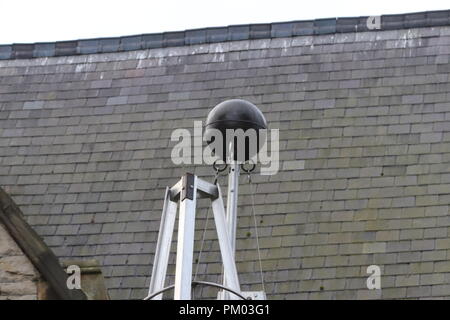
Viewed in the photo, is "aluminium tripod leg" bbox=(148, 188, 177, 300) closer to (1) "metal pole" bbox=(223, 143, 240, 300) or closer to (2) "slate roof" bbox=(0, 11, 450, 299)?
(1) "metal pole" bbox=(223, 143, 240, 300)

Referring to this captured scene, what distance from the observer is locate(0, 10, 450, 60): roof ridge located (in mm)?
16578

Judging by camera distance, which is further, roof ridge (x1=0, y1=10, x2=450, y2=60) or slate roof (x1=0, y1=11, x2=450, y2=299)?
roof ridge (x1=0, y1=10, x2=450, y2=60)

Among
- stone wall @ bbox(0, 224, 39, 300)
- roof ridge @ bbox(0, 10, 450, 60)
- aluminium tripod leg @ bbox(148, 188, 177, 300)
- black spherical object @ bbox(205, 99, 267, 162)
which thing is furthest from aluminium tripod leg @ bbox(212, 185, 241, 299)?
roof ridge @ bbox(0, 10, 450, 60)

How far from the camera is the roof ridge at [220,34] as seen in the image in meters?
16.6

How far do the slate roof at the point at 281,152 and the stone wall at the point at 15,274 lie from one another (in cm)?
464

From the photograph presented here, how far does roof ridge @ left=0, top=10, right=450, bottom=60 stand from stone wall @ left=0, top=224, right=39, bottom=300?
333 inches

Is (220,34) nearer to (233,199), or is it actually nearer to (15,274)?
(233,199)

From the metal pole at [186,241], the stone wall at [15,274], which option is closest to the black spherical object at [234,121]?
the metal pole at [186,241]

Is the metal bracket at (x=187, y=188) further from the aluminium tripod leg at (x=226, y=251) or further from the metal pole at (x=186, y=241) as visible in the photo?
the aluminium tripod leg at (x=226, y=251)

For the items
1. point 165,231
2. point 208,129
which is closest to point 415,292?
point 208,129

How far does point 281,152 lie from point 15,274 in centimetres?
639

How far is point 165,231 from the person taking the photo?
27.3ft

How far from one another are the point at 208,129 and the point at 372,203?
4640 mm

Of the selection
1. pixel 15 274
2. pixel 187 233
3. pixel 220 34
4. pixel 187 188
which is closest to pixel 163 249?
pixel 187 188
